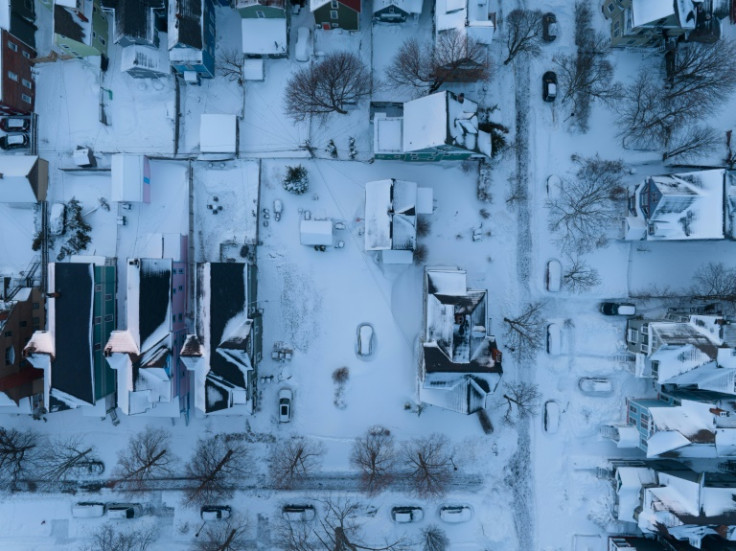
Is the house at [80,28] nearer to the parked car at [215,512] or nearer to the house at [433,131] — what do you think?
the house at [433,131]

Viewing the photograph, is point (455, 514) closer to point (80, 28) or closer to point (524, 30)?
point (524, 30)

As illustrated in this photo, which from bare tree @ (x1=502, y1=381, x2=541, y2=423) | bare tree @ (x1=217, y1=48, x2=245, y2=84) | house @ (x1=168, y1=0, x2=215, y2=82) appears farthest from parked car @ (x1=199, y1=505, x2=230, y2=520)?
house @ (x1=168, y1=0, x2=215, y2=82)

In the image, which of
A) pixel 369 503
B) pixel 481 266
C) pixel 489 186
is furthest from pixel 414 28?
pixel 369 503

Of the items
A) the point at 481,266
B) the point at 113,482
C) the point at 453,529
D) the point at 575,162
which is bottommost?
the point at 453,529

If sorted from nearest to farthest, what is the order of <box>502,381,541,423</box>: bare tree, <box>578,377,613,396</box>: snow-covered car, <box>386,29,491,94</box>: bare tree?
1. <box>386,29,491,94</box>: bare tree
2. <box>578,377,613,396</box>: snow-covered car
3. <box>502,381,541,423</box>: bare tree

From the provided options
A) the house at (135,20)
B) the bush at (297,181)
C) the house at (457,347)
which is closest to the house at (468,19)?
the bush at (297,181)

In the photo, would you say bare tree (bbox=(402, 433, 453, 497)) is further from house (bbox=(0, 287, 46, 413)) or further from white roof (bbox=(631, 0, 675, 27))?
white roof (bbox=(631, 0, 675, 27))

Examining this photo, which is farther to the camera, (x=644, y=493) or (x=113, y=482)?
(x=113, y=482)

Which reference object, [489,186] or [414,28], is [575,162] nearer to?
[489,186]
